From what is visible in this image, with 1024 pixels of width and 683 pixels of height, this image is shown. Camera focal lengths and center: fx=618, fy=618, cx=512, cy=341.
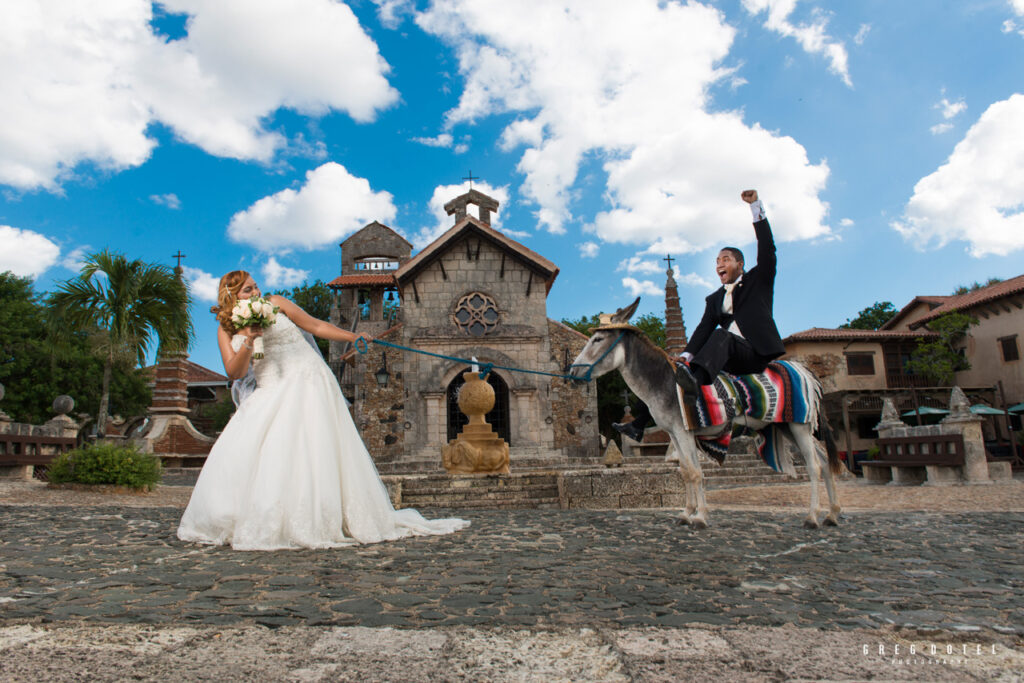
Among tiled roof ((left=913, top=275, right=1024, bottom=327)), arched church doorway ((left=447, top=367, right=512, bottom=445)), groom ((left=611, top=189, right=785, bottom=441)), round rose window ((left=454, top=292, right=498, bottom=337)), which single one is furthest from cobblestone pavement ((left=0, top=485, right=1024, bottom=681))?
tiled roof ((left=913, top=275, right=1024, bottom=327))

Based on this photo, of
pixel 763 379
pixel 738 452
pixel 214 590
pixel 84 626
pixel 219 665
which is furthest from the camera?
pixel 738 452

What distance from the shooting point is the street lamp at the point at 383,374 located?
16625 mm

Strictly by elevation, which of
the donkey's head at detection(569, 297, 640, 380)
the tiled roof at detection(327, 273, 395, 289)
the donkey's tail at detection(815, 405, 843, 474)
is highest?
the tiled roof at detection(327, 273, 395, 289)

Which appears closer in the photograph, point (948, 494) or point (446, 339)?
point (948, 494)

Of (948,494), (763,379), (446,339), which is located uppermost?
(446,339)

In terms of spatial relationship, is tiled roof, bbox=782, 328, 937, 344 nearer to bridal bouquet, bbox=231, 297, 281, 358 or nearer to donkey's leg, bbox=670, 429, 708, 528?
donkey's leg, bbox=670, 429, 708, 528

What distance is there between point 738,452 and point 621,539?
14789 millimetres

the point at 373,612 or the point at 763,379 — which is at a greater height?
the point at 763,379

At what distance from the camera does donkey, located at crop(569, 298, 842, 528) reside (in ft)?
18.3

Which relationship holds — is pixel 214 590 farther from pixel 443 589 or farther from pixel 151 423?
pixel 151 423

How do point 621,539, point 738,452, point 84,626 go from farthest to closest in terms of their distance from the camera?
point 738,452 → point 621,539 → point 84,626

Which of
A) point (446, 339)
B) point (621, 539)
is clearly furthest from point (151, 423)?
point (621, 539)

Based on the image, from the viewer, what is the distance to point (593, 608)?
2.79 m

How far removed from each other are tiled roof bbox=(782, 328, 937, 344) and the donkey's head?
26339 millimetres
